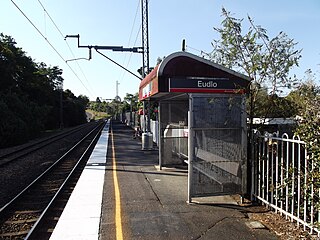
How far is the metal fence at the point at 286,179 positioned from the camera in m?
4.94

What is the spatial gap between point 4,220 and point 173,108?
271 inches

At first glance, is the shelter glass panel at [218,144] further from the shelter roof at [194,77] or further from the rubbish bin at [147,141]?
the rubbish bin at [147,141]

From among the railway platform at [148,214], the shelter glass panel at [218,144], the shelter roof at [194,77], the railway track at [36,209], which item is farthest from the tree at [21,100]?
the shelter glass panel at [218,144]

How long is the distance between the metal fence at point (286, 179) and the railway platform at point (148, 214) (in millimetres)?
559

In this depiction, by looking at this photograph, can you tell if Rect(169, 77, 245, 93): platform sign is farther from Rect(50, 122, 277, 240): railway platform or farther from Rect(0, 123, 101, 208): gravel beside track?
Rect(0, 123, 101, 208): gravel beside track

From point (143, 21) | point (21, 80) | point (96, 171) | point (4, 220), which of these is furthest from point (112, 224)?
point (21, 80)

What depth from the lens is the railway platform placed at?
530 cm

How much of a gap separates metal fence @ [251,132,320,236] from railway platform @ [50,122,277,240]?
1.83 feet

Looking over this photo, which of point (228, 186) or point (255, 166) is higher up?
point (255, 166)

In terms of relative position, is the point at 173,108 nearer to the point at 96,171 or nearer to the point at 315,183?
the point at 96,171

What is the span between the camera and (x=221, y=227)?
554 centimetres

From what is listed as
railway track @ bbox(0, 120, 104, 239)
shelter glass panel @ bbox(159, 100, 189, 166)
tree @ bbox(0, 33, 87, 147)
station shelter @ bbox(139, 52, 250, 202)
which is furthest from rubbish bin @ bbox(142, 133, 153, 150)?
tree @ bbox(0, 33, 87, 147)

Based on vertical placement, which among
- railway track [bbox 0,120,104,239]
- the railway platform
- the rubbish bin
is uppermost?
the rubbish bin

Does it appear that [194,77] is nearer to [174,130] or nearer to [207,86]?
[207,86]
